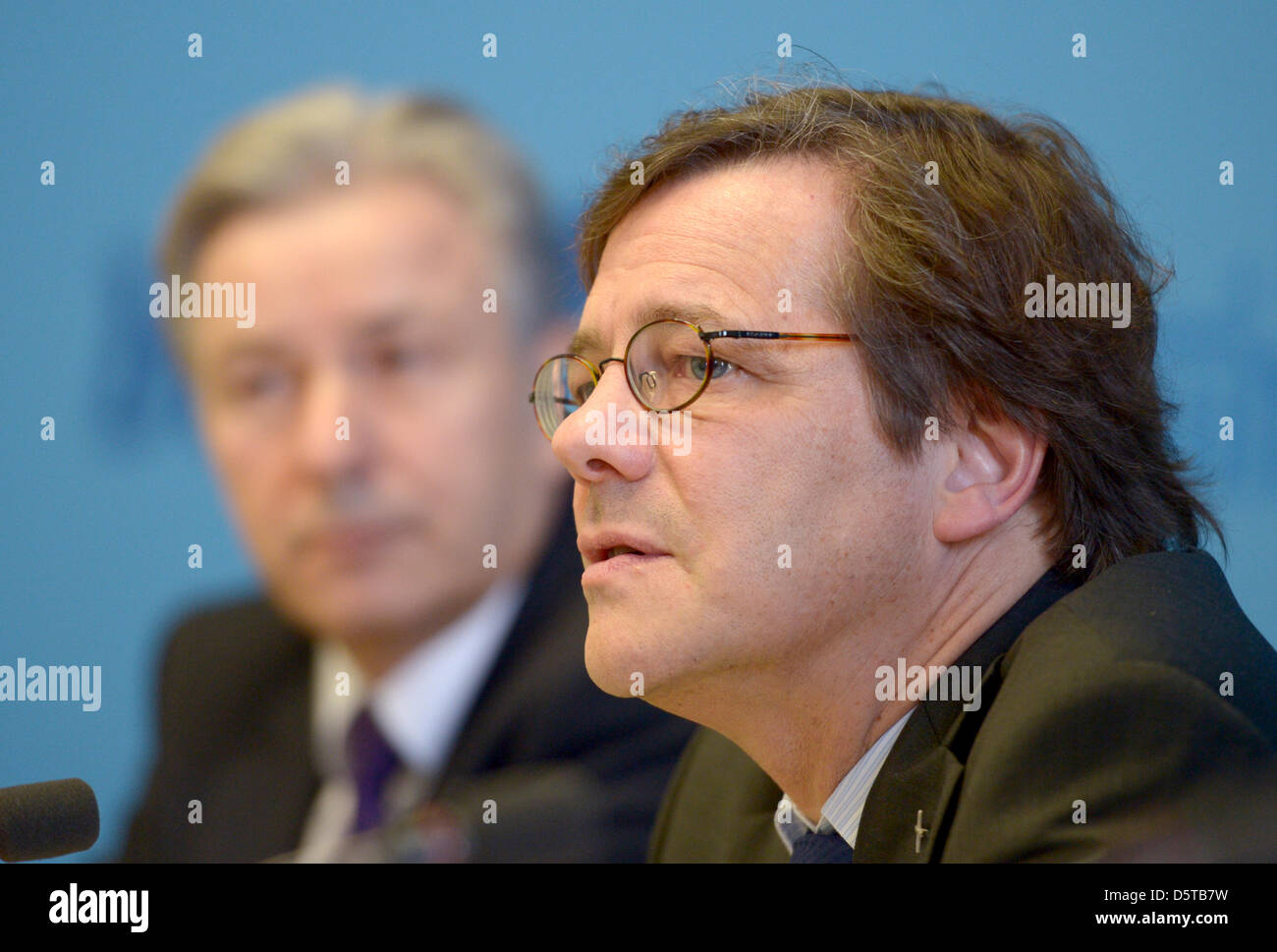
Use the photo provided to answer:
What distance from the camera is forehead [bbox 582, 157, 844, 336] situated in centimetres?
142

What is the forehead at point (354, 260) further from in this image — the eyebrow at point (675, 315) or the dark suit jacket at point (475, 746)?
the eyebrow at point (675, 315)

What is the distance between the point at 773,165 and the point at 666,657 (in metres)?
0.66

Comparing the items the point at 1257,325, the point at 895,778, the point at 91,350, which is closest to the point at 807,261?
the point at 895,778

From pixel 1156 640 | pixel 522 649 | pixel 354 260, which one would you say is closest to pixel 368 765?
pixel 522 649

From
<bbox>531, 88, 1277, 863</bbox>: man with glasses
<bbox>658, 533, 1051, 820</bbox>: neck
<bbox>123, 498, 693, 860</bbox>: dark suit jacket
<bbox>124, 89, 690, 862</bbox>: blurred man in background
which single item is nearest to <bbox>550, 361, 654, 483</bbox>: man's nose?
<bbox>531, 88, 1277, 863</bbox>: man with glasses

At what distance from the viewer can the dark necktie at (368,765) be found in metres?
2.41

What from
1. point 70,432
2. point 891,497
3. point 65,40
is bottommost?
point 891,497

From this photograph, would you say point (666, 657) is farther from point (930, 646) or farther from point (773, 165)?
point (773, 165)

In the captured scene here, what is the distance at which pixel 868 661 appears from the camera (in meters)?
1.42

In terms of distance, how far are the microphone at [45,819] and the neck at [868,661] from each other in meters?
0.67

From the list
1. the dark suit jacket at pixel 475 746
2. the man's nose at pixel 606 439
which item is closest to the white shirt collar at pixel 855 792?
the man's nose at pixel 606 439
